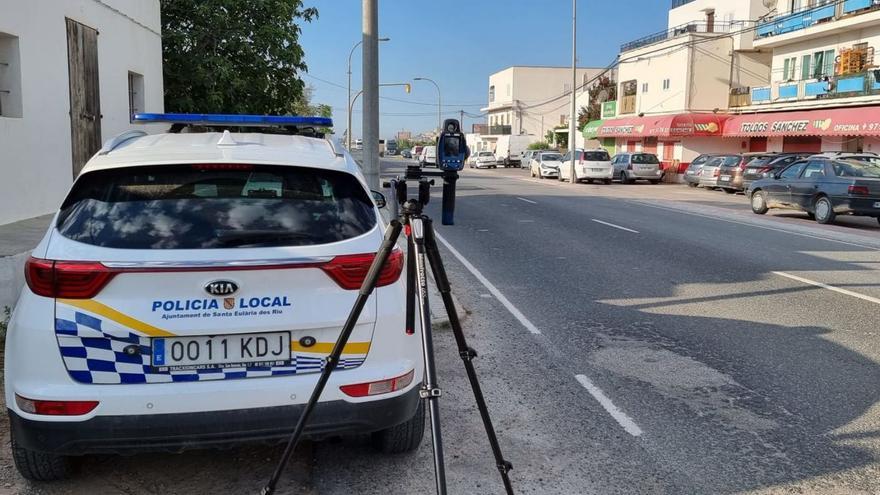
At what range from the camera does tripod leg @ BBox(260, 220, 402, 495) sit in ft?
9.98

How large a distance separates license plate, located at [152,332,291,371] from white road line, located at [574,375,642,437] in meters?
2.29

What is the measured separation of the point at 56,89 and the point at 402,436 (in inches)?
352

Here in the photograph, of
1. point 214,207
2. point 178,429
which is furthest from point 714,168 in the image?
point 178,429

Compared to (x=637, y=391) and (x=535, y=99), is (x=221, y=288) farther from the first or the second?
(x=535, y=99)

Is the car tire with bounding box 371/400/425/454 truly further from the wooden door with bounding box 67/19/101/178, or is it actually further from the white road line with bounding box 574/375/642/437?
the wooden door with bounding box 67/19/101/178

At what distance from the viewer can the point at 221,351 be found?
3176 mm

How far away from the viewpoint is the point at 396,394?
3430mm

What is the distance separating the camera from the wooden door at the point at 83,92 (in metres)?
11.1

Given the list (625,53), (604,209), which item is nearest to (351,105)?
(625,53)

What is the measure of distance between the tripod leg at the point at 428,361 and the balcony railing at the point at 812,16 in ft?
102

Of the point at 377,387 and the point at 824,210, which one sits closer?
the point at 377,387

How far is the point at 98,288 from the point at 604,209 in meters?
17.3

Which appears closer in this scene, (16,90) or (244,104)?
(16,90)

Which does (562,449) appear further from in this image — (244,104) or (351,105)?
(351,105)
